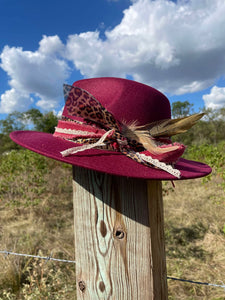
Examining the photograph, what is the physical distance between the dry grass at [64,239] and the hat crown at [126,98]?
1.89m

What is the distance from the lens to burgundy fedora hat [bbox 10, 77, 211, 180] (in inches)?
32.4

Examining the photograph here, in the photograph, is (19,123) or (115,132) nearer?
(115,132)

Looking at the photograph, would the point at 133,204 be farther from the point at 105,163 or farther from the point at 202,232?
the point at 202,232

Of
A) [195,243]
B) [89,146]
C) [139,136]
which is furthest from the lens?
[195,243]

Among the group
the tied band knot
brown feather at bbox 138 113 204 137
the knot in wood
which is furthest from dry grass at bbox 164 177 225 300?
the tied band knot

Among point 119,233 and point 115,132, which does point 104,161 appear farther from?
point 119,233

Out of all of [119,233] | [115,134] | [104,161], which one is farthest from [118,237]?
[115,134]

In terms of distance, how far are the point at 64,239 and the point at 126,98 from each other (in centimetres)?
363

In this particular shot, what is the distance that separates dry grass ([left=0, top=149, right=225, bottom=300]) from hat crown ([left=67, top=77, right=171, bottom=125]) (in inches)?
74.2

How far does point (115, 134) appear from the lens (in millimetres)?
882

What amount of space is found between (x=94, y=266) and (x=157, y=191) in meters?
0.46

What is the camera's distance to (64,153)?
0.79 metres

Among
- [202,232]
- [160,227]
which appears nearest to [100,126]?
[160,227]

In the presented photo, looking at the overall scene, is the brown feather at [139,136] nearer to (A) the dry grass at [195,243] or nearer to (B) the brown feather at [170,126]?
(B) the brown feather at [170,126]
